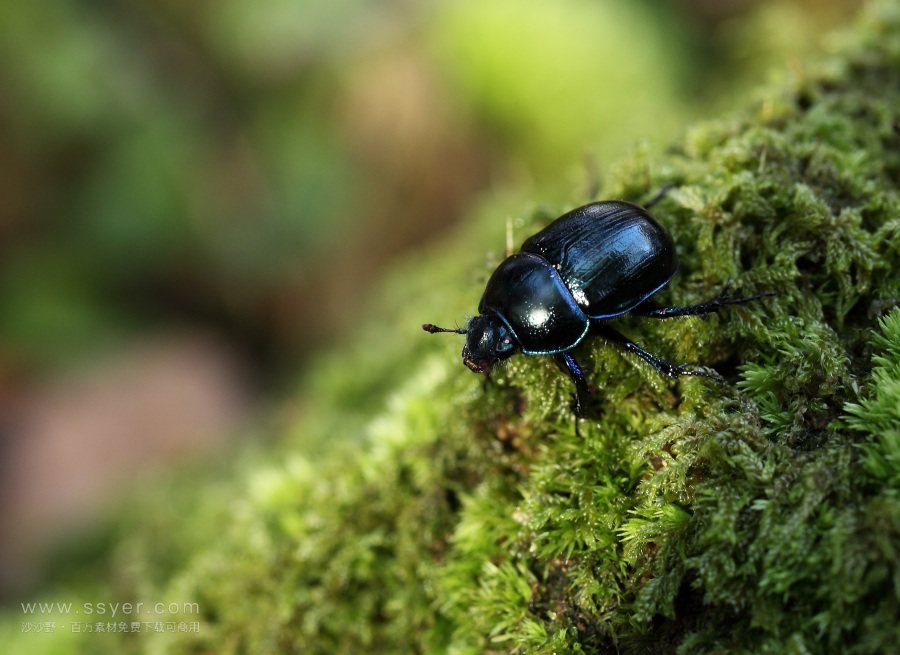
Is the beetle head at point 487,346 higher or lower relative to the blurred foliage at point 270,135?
lower

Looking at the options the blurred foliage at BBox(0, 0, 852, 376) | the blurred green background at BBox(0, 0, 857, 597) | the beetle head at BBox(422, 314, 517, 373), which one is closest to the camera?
the beetle head at BBox(422, 314, 517, 373)

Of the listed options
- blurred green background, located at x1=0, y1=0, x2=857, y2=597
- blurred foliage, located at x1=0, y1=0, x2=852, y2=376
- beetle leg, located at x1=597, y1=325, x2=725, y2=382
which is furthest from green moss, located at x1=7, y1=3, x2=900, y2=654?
blurred foliage, located at x1=0, y1=0, x2=852, y2=376

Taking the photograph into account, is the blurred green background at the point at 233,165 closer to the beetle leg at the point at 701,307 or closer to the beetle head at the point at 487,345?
the beetle head at the point at 487,345

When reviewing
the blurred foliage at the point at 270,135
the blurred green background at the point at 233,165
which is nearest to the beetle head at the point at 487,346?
the blurred green background at the point at 233,165

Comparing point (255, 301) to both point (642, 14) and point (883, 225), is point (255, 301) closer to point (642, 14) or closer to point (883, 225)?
point (642, 14)

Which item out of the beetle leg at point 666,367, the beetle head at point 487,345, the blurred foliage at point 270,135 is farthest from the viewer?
the blurred foliage at point 270,135

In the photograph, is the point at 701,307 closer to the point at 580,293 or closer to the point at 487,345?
the point at 580,293

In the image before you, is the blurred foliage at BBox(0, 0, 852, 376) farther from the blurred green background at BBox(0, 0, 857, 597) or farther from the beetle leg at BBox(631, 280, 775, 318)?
the beetle leg at BBox(631, 280, 775, 318)
